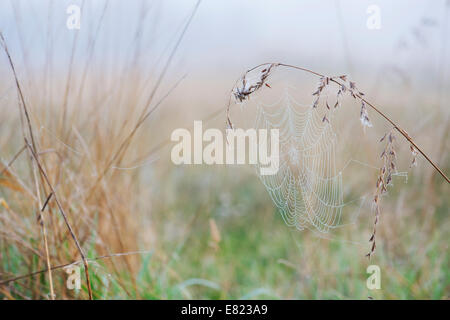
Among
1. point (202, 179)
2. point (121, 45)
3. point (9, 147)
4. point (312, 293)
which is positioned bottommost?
point (312, 293)

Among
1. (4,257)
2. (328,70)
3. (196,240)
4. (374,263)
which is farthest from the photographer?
(196,240)

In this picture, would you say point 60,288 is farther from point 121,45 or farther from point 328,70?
point 328,70

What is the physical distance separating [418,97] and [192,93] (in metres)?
1.15

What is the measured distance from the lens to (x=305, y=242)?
1858mm

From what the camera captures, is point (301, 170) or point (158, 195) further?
point (158, 195)

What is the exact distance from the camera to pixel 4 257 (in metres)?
1.44

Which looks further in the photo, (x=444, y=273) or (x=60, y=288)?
(x=444, y=273)

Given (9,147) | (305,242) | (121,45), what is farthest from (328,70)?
(9,147)

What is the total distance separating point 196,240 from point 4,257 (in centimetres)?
90

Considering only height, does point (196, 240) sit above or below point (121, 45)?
below

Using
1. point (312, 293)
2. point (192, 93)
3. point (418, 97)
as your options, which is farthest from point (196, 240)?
point (418, 97)
